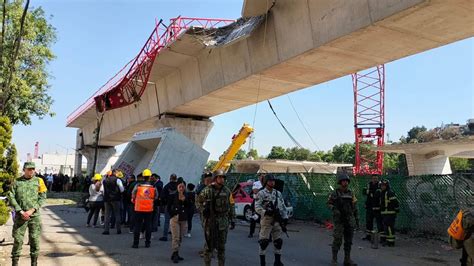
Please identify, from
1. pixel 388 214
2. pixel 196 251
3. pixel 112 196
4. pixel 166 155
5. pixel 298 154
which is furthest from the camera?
pixel 298 154

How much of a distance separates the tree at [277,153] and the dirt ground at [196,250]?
94.4 m

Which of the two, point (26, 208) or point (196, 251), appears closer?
point (26, 208)

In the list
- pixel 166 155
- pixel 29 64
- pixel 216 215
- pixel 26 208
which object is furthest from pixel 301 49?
pixel 29 64

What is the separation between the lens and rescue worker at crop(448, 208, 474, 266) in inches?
174

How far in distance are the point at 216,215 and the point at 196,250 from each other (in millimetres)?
2832

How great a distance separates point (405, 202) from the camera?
12234 millimetres

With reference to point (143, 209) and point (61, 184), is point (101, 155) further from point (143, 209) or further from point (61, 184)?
point (143, 209)

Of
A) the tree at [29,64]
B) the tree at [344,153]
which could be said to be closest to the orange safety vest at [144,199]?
the tree at [29,64]

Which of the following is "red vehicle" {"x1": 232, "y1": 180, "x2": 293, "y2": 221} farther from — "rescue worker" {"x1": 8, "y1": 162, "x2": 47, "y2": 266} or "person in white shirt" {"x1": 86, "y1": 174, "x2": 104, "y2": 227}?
"rescue worker" {"x1": 8, "y1": 162, "x2": 47, "y2": 266}

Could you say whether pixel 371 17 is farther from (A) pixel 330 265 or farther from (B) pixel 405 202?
(B) pixel 405 202

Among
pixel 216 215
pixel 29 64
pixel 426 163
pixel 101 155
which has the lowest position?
pixel 216 215

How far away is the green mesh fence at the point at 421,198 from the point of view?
35.6ft

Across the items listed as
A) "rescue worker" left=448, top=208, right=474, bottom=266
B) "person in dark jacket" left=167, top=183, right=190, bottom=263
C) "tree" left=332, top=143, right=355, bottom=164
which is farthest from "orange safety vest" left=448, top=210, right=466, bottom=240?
"tree" left=332, top=143, right=355, bottom=164

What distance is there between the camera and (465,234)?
445 cm
